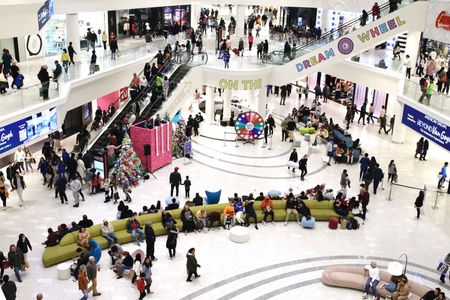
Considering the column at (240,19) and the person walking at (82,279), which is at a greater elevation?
the column at (240,19)

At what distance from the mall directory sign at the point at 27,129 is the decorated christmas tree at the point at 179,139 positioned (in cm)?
608

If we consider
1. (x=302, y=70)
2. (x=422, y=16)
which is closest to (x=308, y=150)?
(x=302, y=70)

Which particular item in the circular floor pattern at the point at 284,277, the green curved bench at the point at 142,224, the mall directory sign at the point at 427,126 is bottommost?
the circular floor pattern at the point at 284,277

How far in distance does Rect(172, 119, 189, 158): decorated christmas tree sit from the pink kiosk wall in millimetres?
1175

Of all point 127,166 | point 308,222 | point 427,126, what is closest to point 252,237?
point 308,222

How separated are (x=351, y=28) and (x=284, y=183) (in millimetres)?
9099

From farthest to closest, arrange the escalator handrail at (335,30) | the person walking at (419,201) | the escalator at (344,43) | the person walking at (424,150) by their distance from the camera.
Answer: the person walking at (424,150) → the escalator handrail at (335,30) → the escalator at (344,43) → the person walking at (419,201)

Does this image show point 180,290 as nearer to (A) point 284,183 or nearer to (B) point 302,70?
(A) point 284,183

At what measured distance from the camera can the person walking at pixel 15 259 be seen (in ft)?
45.0

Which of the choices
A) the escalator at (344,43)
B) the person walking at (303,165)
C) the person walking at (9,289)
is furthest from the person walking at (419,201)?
the person walking at (9,289)

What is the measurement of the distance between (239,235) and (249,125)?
10.7 metres

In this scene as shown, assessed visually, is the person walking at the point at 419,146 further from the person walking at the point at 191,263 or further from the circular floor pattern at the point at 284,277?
the person walking at the point at 191,263

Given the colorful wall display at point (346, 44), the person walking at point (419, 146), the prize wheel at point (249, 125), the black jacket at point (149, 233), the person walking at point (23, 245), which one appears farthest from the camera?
the prize wheel at point (249, 125)

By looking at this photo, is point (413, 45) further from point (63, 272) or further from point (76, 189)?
point (63, 272)
